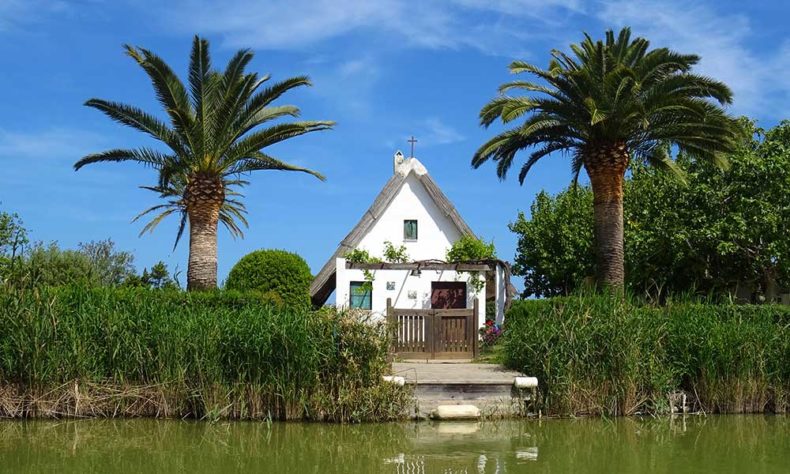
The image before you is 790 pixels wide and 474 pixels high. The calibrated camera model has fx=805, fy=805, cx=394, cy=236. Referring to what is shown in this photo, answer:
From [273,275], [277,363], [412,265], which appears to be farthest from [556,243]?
[277,363]

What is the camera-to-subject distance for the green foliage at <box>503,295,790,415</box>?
1407cm

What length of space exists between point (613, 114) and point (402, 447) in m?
12.6

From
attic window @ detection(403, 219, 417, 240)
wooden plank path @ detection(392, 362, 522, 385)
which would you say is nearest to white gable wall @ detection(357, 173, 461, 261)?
attic window @ detection(403, 219, 417, 240)

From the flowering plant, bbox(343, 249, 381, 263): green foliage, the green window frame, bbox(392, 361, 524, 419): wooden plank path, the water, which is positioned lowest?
the water

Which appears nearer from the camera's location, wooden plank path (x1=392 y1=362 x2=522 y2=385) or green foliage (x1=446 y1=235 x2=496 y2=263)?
wooden plank path (x1=392 y1=362 x2=522 y2=385)

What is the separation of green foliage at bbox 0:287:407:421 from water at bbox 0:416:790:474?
40 centimetres

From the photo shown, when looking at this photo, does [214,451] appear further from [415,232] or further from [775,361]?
[415,232]

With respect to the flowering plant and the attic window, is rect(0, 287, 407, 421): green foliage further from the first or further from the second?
the attic window

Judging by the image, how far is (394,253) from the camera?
28062 mm

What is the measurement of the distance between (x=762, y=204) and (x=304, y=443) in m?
22.2

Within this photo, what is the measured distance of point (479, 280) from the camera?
25.9 meters

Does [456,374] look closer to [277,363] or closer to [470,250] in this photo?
[277,363]

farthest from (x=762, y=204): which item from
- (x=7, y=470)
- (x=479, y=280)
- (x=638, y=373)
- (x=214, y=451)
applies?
(x=7, y=470)

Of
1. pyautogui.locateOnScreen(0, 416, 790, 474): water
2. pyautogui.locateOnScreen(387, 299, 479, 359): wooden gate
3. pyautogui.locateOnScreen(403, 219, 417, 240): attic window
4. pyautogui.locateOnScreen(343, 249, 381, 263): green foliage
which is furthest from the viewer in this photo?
pyautogui.locateOnScreen(403, 219, 417, 240): attic window
